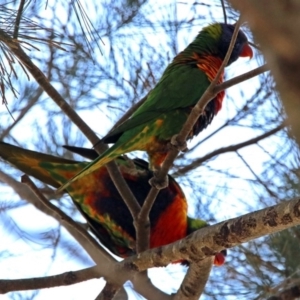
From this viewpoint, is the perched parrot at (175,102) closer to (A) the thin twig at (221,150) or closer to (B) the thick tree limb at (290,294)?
(A) the thin twig at (221,150)

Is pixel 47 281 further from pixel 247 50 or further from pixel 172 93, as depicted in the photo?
pixel 247 50

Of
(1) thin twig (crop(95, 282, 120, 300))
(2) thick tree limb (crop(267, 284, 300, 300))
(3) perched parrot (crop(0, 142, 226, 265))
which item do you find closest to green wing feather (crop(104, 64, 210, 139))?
(3) perched parrot (crop(0, 142, 226, 265))

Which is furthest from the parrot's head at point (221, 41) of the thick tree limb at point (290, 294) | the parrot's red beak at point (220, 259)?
the thick tree limb at point (290, 294)

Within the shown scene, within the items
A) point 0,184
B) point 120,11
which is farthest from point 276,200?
point 0,184

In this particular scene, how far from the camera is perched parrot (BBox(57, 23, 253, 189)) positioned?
1.65 meters

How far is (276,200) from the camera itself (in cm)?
184

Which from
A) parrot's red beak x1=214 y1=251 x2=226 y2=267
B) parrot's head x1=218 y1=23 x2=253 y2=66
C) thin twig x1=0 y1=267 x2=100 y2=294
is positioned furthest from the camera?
parrot's head x1=218 y1=23 x2=253 y2=66

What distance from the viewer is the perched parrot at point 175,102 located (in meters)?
1.65

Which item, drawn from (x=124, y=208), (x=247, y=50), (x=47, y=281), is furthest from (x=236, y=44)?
(x=47, y=281)

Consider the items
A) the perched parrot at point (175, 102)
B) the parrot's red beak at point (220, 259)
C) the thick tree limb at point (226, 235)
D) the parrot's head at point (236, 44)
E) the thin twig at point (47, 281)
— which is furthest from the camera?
the parrot's head at point (236, 44)

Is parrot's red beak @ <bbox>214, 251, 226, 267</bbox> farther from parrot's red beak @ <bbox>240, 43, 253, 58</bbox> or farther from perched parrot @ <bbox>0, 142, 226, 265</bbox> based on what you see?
parrot's red beak @ <bbox>240, 43, 253, 58</bbox>

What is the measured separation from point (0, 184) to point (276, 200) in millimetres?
1209

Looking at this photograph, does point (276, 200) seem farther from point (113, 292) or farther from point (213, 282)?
point (113, 292)

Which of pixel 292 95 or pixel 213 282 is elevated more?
pixel 213 282
